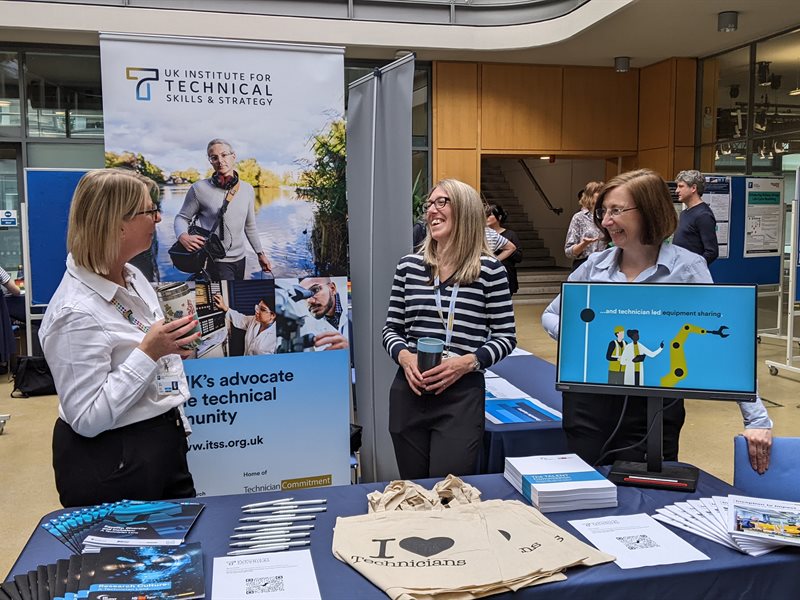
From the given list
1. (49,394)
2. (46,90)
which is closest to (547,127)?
(46,90)

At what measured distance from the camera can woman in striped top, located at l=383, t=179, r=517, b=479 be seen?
2.41 meters

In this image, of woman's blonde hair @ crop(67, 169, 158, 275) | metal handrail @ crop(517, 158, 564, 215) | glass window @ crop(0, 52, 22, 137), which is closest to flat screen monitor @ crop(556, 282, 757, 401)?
woman's blonde hair @ crop(67, 169, 158, 275)

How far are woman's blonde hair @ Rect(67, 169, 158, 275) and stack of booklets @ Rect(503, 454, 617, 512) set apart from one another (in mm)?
1243

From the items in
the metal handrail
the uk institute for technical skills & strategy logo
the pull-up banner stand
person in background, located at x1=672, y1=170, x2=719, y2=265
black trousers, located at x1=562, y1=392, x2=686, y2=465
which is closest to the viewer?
black trousers, located at x1=562, y1=392, x2=686, y2=465

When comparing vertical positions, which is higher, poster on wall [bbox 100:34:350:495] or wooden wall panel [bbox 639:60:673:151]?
wooden wall panel [bbox 639:60:673:151]

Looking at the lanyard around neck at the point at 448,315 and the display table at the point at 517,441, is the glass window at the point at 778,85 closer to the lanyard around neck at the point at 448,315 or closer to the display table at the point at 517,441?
the display table at the point at 517,441

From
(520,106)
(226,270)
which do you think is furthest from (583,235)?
(226,270)

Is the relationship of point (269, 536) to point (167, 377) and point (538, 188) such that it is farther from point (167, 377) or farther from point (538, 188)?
point (538, 188)

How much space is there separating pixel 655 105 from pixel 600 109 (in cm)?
82

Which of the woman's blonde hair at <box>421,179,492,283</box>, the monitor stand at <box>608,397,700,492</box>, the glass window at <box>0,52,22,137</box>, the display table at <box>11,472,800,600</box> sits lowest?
the display table at <box>11,472,800,600</box>

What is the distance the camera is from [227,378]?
9.87ft

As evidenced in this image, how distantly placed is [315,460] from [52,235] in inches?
160

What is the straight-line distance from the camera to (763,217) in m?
7.79

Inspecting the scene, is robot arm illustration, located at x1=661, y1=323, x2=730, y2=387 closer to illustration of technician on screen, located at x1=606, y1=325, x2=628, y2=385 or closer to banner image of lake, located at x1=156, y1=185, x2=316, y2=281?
illustration of technician on screen, located at x1=606, y1=325, x2=628, y2=385
